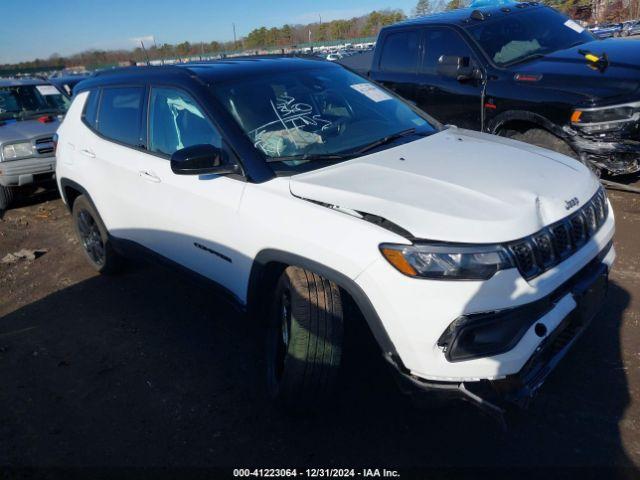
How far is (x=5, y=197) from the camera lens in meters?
7.32

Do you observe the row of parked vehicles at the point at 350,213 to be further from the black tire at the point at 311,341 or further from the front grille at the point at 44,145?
the front grille at the point at 44,145

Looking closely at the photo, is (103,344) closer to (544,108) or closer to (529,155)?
(529,155)

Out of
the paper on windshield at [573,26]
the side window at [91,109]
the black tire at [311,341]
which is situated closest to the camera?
the black tire at [311,341]

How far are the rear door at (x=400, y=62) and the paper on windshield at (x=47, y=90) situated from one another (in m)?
5.87

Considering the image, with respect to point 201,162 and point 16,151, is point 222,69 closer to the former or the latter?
point 201,162

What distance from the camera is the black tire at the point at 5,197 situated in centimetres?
726

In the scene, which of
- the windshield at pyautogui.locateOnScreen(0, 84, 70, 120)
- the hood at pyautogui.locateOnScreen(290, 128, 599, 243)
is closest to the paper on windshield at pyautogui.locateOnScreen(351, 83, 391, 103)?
the hood at pyautogui.locateOnScreen(290, 128, 599, 243)

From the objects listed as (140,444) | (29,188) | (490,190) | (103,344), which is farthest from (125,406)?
(29,188)

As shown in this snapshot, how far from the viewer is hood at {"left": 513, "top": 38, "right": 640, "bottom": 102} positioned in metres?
4.24

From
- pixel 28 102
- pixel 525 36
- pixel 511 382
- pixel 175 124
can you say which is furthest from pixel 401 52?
pixel 28 102

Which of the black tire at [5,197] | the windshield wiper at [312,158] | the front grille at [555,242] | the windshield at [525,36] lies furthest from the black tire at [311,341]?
the black tire at [5,197]

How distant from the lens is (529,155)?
2.80 m

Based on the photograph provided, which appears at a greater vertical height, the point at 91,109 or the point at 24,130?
the point at 91,109

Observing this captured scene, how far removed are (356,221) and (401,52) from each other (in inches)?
175
